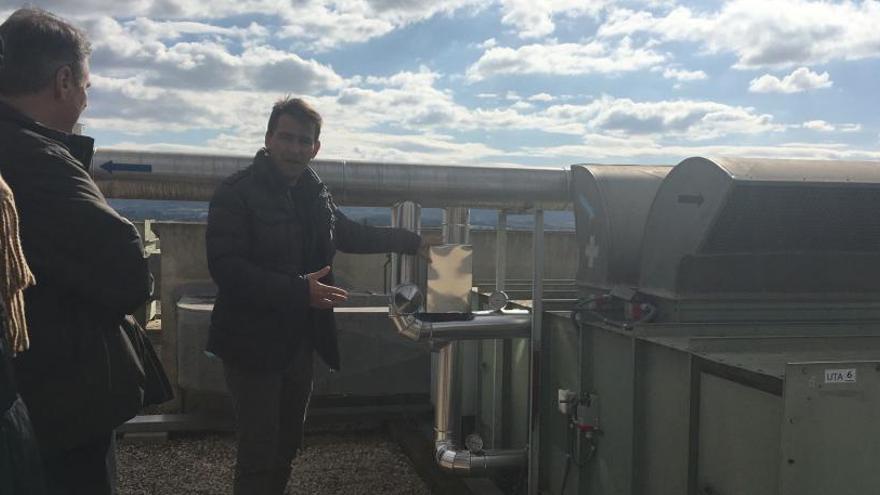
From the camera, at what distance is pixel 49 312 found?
168 centimetres

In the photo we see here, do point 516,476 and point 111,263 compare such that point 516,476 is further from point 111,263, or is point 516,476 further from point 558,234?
point 558,234

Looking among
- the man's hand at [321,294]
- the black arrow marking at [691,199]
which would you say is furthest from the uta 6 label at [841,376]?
the man's hand at [321,294]

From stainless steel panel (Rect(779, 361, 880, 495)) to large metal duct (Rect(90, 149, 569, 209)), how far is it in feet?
7.17

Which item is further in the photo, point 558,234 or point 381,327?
point 558,234

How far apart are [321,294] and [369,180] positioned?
4.25 feet

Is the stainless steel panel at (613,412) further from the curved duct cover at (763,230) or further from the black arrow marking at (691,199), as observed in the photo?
the black arrow marking at (691,199)

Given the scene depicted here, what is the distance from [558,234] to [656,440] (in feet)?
19.1

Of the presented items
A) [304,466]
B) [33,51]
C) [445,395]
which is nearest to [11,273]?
[33,51]

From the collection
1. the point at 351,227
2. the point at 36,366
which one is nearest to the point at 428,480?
the point at 351,227

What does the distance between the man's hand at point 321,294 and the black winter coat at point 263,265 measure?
28 millimetres

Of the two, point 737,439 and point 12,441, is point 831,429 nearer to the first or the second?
point 737,439

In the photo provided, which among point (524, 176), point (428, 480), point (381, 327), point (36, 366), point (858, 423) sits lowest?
point (428, 480)

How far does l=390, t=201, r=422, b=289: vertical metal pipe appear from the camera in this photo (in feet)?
11.8

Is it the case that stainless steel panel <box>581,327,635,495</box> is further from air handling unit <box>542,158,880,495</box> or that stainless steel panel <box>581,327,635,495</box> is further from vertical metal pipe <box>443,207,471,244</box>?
vertical metal pipe <box>443,207,471,244</box>
